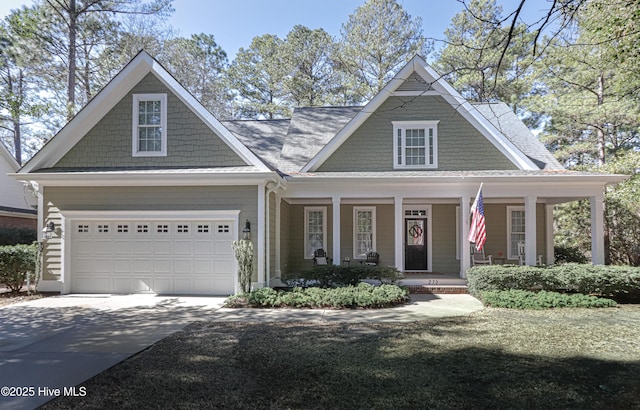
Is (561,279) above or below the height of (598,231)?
below

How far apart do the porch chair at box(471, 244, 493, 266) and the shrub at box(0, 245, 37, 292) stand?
43.0 feet

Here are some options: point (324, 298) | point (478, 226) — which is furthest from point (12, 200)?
point (478, 226)

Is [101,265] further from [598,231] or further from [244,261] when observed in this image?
[598,231]

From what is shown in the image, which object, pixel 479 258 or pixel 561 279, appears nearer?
pixel 561 279

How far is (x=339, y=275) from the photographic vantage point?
11141mm

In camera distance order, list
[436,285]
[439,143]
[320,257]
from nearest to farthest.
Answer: [436,285] → [439,143] → [320,257]

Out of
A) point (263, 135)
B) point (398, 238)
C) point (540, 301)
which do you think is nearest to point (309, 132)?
point (263, 135)

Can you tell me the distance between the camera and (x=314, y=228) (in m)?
14.8

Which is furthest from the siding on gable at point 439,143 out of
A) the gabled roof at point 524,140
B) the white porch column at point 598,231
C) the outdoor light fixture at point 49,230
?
the outdoor light fixture at point 49,230

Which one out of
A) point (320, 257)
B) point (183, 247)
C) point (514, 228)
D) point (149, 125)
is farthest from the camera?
point (514, 228)

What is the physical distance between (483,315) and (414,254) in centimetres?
620

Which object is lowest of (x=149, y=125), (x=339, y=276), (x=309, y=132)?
(x=339, y=276)

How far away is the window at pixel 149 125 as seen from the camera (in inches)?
444

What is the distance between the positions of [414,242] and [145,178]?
911cm
